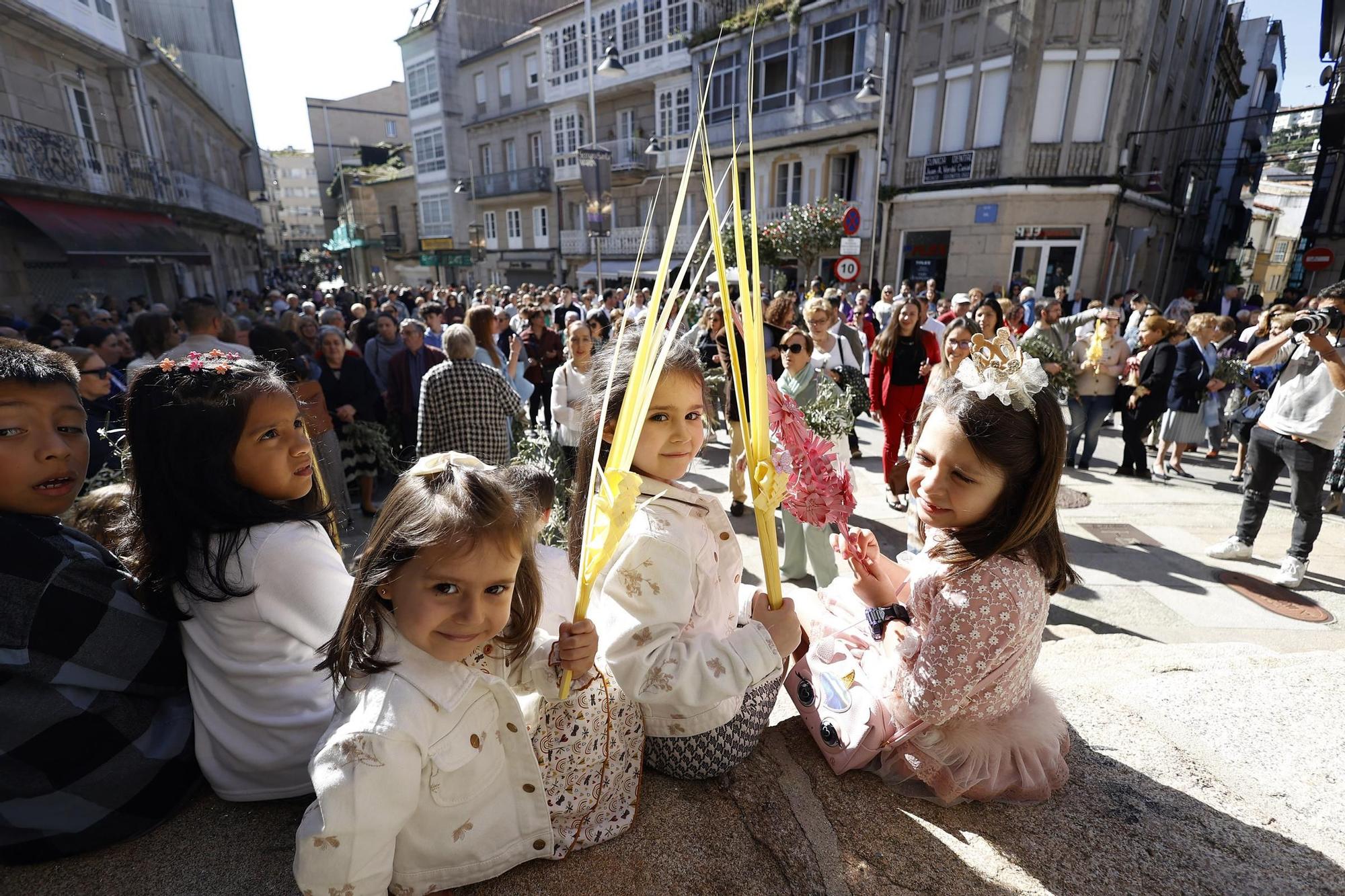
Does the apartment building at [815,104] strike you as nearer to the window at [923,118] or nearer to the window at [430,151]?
the window at [923,118]

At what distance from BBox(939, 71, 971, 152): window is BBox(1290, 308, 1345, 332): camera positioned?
535 inches

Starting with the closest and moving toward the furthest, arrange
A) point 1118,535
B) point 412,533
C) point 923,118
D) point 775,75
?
point 412,533 < point 1118,535 < point 923,118 < point 775,75

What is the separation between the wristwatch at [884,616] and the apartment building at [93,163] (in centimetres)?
1561

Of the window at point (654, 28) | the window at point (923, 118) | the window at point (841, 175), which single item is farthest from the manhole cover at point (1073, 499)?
the window at point (654, 28)

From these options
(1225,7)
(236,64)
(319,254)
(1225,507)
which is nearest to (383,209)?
(236,64)

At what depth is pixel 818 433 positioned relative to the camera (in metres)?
4.12

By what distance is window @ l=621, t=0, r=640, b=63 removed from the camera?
73.2ft

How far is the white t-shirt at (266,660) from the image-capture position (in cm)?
147

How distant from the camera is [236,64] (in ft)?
81.2

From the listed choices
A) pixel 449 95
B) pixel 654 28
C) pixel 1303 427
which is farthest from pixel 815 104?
pixel 449 95

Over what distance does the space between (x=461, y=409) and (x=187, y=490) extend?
3.08 metres

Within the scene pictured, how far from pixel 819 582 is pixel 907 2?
17.6 m

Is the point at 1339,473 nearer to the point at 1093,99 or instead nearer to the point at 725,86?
the point at 1093,99

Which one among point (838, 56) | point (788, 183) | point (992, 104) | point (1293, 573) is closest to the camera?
point (1293, 573)
